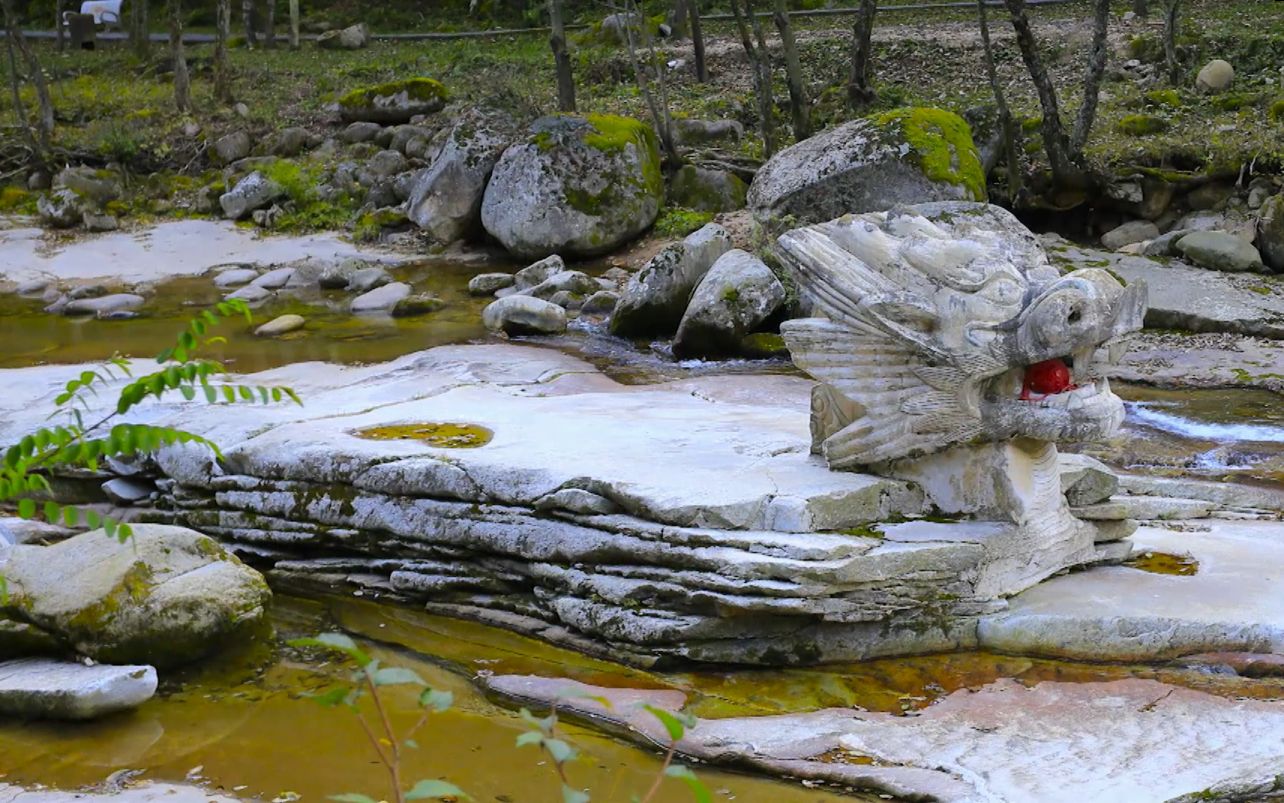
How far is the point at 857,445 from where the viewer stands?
6.50 m

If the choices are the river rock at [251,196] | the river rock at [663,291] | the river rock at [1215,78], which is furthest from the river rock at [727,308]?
the river rock at [1215,78]

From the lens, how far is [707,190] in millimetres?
17219

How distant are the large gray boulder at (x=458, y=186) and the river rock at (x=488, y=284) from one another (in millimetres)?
1990

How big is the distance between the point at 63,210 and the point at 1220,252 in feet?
47.9

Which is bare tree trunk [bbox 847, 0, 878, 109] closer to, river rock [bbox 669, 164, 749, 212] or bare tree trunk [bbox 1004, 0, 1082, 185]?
river rock [bbox 669, 164, 749, 212]

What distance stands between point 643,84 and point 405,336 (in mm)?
5625

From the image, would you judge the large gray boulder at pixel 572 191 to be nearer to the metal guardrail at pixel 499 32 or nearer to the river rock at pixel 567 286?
the river rock at pixel 567 286

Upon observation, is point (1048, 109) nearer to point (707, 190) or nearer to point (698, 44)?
point (707, 190)

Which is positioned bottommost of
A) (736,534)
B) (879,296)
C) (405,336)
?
(405,336)

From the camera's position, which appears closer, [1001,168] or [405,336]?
[405,336]

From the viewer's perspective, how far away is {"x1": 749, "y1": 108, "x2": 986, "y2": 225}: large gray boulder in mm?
13211

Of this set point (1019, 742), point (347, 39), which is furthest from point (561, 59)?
point (1019, 742)

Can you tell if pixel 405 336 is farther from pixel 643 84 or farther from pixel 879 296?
pixel 879 296

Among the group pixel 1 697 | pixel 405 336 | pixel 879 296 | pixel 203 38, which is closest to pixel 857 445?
pixel 879 296
